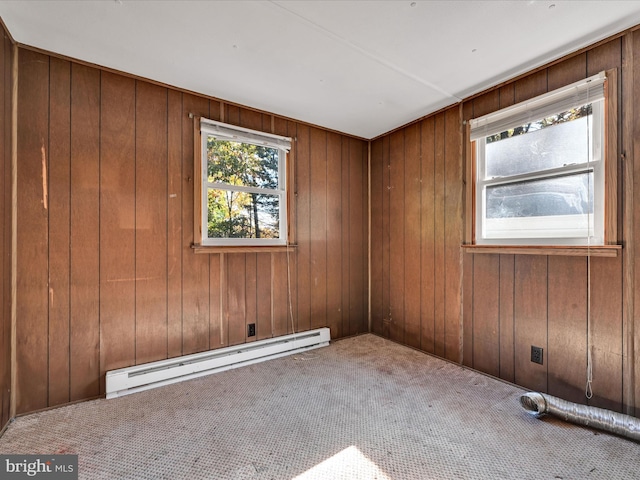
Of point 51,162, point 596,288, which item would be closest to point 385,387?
point 596,288

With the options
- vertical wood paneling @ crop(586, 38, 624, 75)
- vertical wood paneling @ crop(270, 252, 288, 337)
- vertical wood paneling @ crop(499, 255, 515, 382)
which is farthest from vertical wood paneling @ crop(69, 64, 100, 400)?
vertical wood paneling @ crop(586, 38, 624, 75)

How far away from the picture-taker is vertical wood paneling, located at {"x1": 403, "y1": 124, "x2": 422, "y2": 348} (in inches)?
122

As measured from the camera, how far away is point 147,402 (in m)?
2.06

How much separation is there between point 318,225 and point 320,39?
1.83 metres

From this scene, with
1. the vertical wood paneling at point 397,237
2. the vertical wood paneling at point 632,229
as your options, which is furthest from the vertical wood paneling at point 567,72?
the vertical wood paneling at point 397,237

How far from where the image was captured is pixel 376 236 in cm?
363

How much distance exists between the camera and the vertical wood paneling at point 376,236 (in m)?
3.58

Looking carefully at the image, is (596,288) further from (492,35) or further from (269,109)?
(269,109)

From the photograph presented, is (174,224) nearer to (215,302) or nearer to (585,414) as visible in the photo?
(215,302)

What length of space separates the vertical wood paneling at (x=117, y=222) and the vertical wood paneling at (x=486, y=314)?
2835 mm

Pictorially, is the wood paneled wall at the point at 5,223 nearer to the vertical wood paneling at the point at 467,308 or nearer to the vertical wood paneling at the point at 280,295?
the vertical wood paneling at the point at 280,295

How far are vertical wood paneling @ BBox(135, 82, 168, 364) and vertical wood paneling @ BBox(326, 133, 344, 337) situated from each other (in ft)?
5.56

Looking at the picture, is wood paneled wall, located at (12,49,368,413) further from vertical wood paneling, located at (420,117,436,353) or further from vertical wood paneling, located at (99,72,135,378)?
vertical wood paneling, located at (420,117,436,353)

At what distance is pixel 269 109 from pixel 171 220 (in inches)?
54.9
